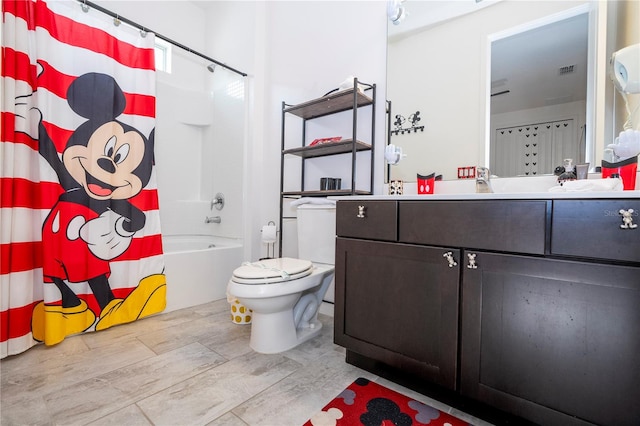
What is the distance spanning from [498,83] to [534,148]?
15.6 inches

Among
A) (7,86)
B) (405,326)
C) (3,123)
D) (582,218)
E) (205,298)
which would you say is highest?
(7,86)

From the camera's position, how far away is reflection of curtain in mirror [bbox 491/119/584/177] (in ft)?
4.38

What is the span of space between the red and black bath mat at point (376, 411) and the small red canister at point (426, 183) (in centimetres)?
98

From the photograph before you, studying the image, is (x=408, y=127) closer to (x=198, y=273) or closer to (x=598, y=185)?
(x=598, y=185)

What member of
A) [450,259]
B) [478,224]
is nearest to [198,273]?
[450,259]

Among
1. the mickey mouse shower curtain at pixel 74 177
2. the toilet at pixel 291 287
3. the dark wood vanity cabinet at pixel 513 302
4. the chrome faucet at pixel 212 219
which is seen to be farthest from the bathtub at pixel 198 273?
the dark wood vanity cabinet at pixel 513 302

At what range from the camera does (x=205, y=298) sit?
2336 millimetres

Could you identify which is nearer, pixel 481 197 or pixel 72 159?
pixel 481 197

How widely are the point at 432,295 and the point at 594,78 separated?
1.20 m

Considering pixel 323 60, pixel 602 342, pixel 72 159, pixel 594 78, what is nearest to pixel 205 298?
pixel 72 159

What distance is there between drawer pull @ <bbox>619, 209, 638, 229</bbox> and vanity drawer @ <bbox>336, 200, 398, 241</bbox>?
67cm

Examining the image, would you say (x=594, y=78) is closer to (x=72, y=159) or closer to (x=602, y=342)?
(x=602, y=342)

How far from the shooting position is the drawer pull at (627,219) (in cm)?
80

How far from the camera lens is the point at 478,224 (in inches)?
41.0
